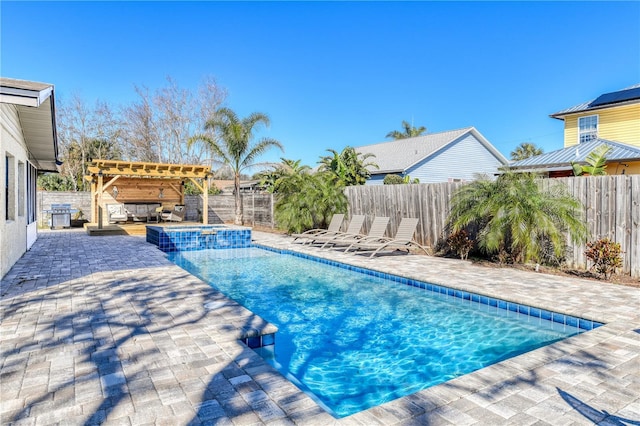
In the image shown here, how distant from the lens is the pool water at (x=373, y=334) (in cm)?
398

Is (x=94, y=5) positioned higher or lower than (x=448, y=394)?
higher

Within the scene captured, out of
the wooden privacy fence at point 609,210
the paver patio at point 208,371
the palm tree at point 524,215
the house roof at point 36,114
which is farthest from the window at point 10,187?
the wooden privacy fence at point 609,210

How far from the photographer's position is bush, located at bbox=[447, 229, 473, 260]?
9.75 meters

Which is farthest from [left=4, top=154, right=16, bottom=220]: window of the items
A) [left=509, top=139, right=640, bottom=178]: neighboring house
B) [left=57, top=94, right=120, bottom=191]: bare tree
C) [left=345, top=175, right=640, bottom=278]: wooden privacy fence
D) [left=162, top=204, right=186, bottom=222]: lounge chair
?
[left=57, top=94, right=120, bottom=191]: bare tree

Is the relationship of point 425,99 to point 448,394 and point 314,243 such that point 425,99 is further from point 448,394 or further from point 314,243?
point 448,394

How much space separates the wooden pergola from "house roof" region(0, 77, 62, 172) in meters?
1.87

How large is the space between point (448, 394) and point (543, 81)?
77.9 feet

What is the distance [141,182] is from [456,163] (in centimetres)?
1946

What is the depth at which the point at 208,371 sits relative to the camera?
3250mm

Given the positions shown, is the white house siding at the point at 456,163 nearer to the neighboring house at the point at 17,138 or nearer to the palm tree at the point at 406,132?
the palm tree at the point at 406,132

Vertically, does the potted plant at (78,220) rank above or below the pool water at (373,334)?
above

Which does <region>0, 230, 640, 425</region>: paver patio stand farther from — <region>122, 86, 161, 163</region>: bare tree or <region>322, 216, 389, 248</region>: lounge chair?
<region>122, 86, 161, 163</region>: bare tree

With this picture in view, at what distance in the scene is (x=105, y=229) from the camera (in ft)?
50.7

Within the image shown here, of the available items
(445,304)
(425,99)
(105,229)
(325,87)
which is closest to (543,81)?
(425,99)
